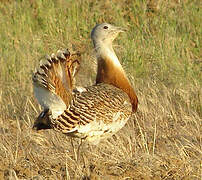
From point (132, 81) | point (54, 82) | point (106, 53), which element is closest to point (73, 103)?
point (54, 82)

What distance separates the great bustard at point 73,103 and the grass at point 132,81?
22cm

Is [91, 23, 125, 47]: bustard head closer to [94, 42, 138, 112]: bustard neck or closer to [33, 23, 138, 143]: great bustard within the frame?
[94, 42, 138, 112]: bustard neck

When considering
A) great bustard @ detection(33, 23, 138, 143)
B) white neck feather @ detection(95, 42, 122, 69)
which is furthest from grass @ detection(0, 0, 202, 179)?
white neck feather @ detection(95, 42, 122, 69)

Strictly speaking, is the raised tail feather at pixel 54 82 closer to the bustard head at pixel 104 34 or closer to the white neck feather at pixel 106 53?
the white neck feather at pixel 106 53

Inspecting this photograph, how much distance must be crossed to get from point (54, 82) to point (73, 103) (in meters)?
0.23

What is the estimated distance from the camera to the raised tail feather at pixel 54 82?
3943 millimetres

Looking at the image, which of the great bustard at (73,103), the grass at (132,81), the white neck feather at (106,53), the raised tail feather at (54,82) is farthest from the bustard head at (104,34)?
the raised tail feather at (54,82)

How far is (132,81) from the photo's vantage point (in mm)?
6012

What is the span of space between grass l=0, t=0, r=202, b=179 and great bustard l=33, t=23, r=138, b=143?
8.8 inches

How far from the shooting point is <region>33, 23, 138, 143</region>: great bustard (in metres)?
3.98

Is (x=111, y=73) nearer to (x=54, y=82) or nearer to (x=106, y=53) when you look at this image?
(x=106, y=53)

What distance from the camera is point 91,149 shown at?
4.61 meters

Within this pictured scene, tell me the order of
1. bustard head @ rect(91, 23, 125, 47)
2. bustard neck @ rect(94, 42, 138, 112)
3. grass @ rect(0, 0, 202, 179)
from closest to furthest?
grass @ rect(0, 0, 202, 179), bustard neck @ rect(94, 42, 138, 112), bustard head @ rect(91, 23, 125, 47)

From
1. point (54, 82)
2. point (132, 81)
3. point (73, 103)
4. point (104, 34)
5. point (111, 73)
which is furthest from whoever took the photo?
point (132, 81)
